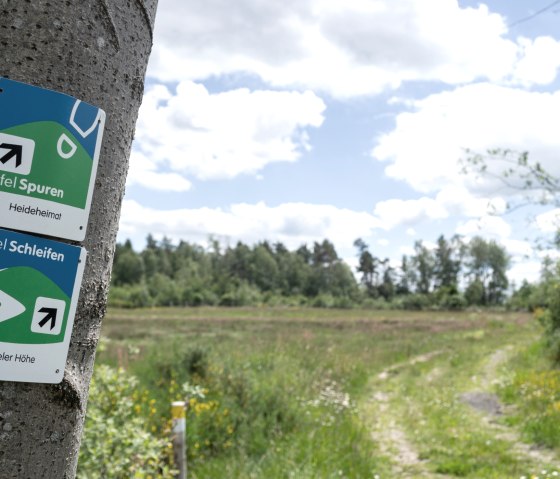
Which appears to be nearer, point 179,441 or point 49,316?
point 49,316

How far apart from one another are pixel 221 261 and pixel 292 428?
101565mm

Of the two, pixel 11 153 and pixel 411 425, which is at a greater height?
pixel 11 153

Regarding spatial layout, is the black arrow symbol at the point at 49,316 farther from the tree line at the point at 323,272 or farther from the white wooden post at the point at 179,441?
the tree line at the point at 323,272

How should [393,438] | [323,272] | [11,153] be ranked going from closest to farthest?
1. [11,153]
2. [393,438]
3. [323,272]

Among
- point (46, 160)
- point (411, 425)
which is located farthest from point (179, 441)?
point (411, 425)

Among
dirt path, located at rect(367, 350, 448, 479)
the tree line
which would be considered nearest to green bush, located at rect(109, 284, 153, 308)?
the tree line

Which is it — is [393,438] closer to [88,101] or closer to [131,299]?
[88,101]

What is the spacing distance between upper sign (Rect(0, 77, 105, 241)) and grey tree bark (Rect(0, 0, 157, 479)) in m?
0.02

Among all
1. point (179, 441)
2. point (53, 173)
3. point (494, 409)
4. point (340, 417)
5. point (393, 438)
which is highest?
point (53, 173)

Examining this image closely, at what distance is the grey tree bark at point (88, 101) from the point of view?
0.91 meters

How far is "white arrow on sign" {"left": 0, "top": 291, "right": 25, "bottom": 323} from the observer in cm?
A: 93

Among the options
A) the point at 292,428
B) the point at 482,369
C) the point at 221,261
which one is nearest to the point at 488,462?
the point at 292,428

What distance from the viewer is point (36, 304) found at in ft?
3.12

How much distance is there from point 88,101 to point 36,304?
36 centimetres
